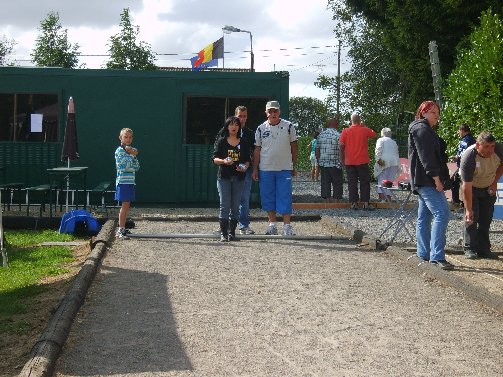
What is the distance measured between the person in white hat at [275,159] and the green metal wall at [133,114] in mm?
5665

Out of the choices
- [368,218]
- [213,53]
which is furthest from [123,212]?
[213,53]

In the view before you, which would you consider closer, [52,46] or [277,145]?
[277,145]

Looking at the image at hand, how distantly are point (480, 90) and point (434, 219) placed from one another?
7937mm

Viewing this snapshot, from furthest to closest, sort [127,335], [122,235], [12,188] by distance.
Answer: [12,188] < [122,235] < [127,335]

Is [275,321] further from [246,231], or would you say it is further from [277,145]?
[246,231]

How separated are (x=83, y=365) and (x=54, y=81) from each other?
13566 mm

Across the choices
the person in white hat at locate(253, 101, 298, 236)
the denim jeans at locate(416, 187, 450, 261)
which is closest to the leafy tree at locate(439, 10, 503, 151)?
the person in white hat at locate(253, 101, 298, 236)

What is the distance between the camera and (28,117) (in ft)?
62.4

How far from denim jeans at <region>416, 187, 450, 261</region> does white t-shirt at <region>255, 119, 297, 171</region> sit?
3073 millimetres

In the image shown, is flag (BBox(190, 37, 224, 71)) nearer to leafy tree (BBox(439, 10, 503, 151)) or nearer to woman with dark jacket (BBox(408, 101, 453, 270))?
leafy tree (BBox(439, 10, 503, 151))

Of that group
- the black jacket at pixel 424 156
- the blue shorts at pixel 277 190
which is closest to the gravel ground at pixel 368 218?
the blue shorts at pixel 277 190

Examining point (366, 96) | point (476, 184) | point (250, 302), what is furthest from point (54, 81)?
point (366, 96)

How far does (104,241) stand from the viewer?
39.2 ft

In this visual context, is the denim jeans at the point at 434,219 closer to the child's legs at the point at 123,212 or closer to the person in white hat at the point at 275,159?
the person in white hat at the point at 275,159
